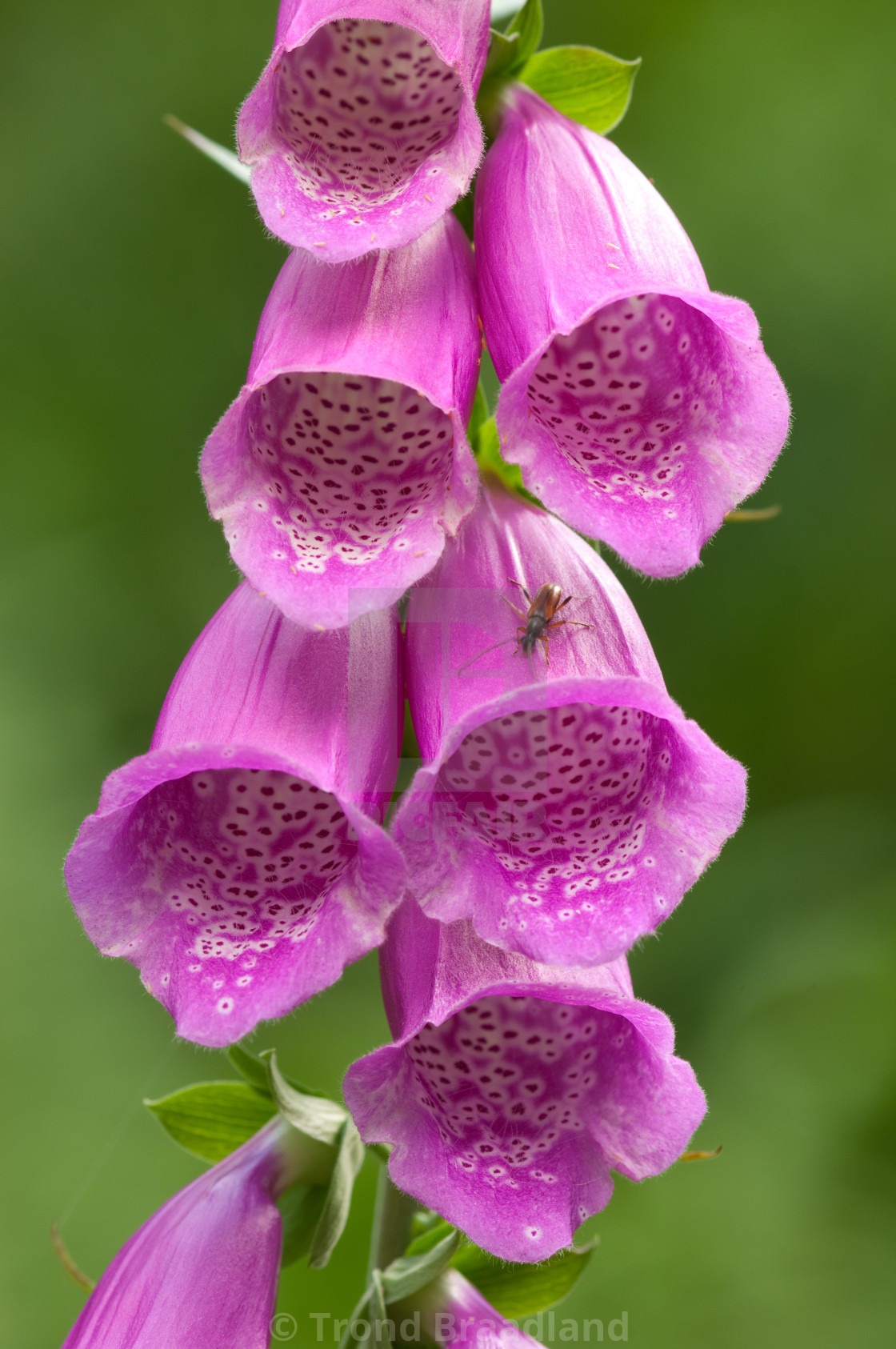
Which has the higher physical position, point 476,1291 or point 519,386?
point 519,386

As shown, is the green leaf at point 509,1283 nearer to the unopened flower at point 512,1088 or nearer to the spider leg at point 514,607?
the unopened flower at point 512,1088

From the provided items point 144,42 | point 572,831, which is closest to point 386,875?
point 572,831

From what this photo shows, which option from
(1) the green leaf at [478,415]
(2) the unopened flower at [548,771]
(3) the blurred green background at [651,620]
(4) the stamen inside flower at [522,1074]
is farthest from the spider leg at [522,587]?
(3) the blurred green background at [651,620]

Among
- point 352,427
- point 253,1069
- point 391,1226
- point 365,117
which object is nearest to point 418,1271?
point 391,1226

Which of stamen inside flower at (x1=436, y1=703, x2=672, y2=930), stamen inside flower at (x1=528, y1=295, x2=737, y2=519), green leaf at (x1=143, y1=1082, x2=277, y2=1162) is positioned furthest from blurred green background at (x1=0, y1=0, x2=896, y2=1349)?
stamen inside flower at (x1=528, y1=295, x2=737, y2=519)

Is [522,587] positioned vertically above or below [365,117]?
below

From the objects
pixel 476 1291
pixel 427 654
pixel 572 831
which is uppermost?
pixel 427 654

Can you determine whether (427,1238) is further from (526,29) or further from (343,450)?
(526,29)

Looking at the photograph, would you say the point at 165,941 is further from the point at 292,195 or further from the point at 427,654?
the point at 292,195
